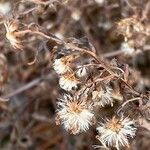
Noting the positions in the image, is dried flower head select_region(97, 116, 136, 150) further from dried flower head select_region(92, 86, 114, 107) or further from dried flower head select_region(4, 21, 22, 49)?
dried flower head select_region(4, 21, 22, 49)

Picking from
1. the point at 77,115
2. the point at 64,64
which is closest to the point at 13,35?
the point at 64,64

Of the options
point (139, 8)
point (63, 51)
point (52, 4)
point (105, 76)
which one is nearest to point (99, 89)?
point (105, 76)

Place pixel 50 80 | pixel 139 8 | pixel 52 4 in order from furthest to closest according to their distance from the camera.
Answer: pixel 50 80
pixel 139 8
pixel 52 4

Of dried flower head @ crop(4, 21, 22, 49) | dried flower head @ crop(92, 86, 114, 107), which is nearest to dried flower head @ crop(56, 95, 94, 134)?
dried flower head @ crop(92, 86, 114, 107)

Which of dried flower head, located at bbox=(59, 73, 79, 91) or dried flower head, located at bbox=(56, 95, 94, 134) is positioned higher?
dried flower head, located at bbox=(59, 73, 79, 91)

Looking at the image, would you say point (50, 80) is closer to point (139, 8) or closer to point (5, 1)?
point (5, 1)

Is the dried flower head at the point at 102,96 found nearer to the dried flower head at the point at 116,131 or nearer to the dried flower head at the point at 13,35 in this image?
the dried flower head at the point at 116,131

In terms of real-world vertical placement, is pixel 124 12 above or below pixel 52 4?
below

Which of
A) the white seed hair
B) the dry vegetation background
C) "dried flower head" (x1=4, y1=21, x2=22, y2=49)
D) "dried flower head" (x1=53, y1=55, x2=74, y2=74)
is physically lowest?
the dry vegetation background
